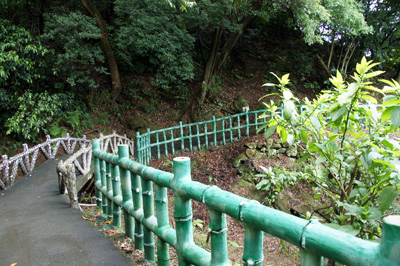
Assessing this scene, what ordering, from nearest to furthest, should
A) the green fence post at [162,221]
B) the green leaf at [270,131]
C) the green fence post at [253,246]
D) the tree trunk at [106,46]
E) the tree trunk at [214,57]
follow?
the green fence post at [253,246]
the green leaf at [270,131]
the green fence post at [162,221]
the tree trunk at [106,46]
the tree trunk at [214,57]

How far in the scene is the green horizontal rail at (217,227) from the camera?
0.96m

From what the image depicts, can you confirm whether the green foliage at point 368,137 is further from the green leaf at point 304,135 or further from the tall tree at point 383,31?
the tall tree at point 383,31

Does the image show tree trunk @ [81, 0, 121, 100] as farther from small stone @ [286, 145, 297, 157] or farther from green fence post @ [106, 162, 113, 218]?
green fence post @ [106, 162, 113, 218]

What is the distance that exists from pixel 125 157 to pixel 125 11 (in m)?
8.71

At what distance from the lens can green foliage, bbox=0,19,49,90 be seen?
909 cm

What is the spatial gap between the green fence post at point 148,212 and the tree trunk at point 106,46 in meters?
10.7

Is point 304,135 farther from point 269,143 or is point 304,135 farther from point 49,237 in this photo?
point 269,143

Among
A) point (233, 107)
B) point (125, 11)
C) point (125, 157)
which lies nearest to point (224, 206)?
point (125, 157)

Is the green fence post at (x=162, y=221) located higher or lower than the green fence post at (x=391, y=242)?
lower

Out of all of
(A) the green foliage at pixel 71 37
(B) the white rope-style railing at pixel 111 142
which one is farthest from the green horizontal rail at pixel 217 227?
(A) the green foliage at pixel 71 37

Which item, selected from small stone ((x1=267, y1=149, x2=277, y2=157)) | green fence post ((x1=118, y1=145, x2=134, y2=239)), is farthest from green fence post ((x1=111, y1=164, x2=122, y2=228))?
small stone ((x1=267, y1=149, x2=277, y2=157))

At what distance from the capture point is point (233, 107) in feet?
45.9

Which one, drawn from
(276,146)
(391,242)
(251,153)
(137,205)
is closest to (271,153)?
(276,146)

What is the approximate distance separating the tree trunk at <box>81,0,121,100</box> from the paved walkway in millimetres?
8339
